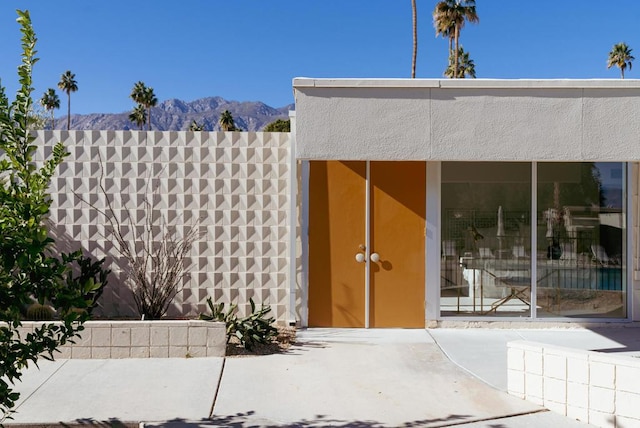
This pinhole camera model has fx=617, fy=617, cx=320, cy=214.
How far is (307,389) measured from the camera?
238 inches

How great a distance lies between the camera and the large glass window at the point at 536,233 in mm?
8836

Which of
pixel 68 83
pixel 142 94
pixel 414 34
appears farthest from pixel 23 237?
pixel 68 83

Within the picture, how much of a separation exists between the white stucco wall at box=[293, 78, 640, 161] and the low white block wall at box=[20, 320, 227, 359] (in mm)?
2661

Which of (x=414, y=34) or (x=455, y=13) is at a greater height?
(x=455, y=13)

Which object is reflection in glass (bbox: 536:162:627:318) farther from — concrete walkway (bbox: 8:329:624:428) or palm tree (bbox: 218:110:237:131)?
palm tree (bbox: 218:110:237:131)

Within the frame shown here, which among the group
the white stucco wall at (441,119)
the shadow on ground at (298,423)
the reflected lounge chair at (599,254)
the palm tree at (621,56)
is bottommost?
the shadow on ground at (298,423)

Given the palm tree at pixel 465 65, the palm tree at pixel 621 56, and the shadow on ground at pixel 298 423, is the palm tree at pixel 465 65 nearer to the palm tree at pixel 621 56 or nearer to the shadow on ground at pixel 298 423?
the palm tree at pixel 621 56

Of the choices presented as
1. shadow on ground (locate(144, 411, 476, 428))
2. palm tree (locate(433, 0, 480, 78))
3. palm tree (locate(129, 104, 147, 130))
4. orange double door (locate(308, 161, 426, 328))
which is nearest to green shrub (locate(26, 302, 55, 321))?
orange double door (locate(308, 161, 426, 328))

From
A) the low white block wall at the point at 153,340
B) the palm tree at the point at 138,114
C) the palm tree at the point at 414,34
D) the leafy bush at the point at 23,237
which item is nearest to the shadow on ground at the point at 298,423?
the leafy bush at the point at 23,237

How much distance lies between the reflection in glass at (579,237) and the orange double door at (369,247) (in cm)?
176

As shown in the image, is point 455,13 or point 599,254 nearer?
point 599,254

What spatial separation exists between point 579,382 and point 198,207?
18.8 ft

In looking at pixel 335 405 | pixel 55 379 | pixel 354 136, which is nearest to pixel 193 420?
pixel 335 405

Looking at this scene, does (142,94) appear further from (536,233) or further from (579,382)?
(579,382)
